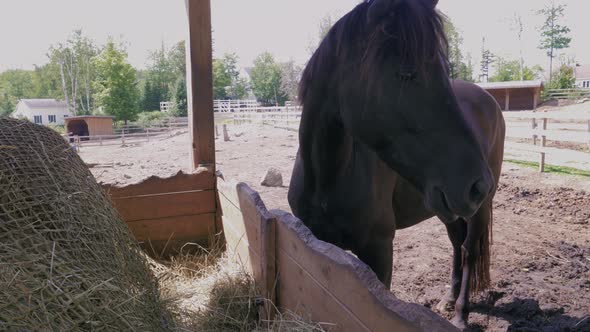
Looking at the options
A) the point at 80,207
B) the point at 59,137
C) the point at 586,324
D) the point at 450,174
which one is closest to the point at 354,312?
the point at 450,174

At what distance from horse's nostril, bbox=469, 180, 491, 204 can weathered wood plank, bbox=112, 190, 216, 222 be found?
242 cm

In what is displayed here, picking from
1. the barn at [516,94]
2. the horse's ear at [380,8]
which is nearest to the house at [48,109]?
the barn at [516,94]

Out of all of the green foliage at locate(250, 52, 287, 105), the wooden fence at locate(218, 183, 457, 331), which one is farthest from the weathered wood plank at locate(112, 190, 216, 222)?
the green foliage at locate(250, 52, 287, 105)

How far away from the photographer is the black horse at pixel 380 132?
1.57 m

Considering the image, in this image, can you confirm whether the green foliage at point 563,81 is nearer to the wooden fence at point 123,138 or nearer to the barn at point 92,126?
the wooden fence at point 123,138

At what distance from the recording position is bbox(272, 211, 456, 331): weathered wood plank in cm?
103

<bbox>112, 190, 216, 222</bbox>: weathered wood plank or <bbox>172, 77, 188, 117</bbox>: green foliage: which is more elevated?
<bbox>172, 77, 188, 117</bbox>: green foliage

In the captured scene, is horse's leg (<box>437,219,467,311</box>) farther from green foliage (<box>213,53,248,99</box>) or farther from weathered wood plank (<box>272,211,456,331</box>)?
green foliage (<box>213,53,248,99</box>)

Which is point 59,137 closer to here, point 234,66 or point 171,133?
point 171,133

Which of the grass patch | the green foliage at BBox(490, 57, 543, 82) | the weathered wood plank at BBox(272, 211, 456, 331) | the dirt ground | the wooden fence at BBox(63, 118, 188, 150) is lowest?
the dirt ground

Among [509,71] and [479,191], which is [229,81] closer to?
[509,71]

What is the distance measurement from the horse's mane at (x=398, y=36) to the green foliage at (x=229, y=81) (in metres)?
49.7

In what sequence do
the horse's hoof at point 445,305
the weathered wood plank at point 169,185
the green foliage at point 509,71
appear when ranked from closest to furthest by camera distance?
the weathered wood plank at point 169,185 < the horse's hoof at point 445,305 < the green foliage at point 509,71

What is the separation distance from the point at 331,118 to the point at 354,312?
1.02 meters
